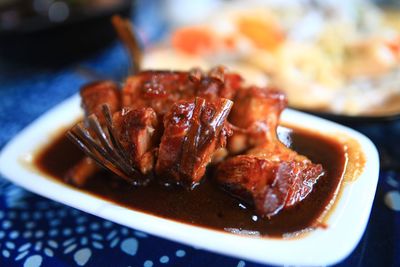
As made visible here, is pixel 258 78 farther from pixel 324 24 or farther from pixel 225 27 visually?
pixel 324 24

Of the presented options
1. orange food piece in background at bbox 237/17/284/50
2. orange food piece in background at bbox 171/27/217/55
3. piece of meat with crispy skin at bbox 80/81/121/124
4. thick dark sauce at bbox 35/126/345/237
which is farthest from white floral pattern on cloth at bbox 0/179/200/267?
orange food piece in background at bbox 237/17/284/50

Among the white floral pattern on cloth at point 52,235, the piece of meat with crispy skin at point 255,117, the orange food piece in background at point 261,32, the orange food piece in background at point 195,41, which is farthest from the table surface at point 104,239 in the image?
the orange food piece in background at point 195,41

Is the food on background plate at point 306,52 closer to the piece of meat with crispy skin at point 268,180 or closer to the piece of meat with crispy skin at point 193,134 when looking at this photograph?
the piece of meat with crispy skin at point 268,180

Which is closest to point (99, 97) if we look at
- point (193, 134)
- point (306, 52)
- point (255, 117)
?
point (193, 134)

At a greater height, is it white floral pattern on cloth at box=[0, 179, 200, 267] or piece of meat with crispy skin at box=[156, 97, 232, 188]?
piece of meat with crispy skin at box=[156, 97, 232, 188]

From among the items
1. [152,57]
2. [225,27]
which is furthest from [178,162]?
[225,27]

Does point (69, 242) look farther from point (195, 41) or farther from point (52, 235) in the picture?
point (195, 41)

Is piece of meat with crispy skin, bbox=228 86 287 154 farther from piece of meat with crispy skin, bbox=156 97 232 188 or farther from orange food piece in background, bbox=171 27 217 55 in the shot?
orange food piece in background, bbox=171 27 217 55
